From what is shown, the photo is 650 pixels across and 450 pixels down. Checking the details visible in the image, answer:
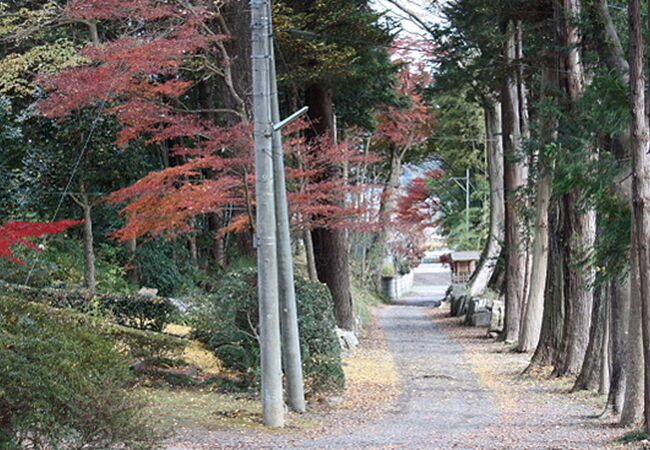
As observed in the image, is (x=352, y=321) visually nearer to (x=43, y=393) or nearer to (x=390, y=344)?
(x=390, y=344)

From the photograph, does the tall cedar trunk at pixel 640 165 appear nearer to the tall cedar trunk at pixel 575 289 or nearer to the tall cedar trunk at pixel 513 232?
the tall cedar trunk at pixel 575 289

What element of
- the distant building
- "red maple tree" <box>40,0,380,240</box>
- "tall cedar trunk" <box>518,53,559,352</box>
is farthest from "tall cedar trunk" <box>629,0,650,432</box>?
the distant building

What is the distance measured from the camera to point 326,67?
21.0 metres

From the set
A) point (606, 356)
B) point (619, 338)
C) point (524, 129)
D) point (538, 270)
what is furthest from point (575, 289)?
point (524, 129)

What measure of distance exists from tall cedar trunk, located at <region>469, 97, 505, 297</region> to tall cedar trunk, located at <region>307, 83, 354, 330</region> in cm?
711

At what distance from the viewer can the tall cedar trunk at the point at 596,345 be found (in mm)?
14477

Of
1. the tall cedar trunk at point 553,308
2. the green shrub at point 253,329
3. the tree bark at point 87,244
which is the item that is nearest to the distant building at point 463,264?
the tall cedar trunk at point 553,308

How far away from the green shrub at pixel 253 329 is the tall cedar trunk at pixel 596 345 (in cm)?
410

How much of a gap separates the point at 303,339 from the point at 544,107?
5.21 m

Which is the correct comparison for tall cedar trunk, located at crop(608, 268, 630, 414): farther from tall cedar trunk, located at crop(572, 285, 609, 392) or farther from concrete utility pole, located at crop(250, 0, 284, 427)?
concrete utility pole, located at crop(250, 0, 284, 427)

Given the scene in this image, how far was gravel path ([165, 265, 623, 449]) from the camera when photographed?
11.2m

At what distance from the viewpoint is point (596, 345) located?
50.4 ft

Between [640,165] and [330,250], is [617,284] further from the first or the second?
[330,250]

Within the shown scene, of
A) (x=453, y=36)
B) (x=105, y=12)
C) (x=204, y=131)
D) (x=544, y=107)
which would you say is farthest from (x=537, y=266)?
(x=105, y=12)
